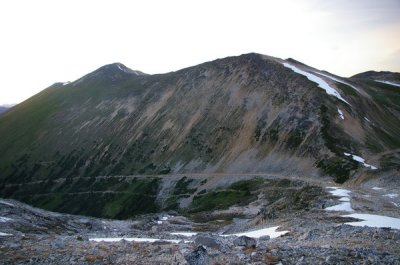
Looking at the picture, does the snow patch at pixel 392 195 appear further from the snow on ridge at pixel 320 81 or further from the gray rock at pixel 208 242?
the snow on ridge at pixel 320 81

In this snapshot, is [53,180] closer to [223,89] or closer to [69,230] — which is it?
[223,89]

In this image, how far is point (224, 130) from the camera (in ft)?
403

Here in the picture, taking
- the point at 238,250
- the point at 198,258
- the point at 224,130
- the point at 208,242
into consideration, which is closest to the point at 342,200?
the point at 208,242

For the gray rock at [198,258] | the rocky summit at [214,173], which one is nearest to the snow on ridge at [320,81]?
the rocky summit at [214,173]

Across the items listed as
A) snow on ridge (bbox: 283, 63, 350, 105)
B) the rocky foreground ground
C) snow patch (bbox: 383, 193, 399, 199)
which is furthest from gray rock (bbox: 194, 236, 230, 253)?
snow on ridge (bbox: 283, 63, 350, 105)

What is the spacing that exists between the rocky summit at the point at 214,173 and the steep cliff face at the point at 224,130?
50cm

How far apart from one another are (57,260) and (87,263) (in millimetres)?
1949

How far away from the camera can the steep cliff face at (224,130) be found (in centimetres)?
9600

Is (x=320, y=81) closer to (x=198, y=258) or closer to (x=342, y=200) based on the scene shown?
(x=342, y=200)

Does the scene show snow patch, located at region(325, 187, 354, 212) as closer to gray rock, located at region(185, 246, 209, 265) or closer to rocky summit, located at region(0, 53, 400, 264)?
rocky summit, located at region(0, 53, 400, 264)

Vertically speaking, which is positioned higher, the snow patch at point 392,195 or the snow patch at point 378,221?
the snow patch at point 378,221

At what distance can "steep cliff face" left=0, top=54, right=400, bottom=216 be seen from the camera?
96000 mm

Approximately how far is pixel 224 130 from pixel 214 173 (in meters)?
19.1

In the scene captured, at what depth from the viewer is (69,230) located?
155 ft
